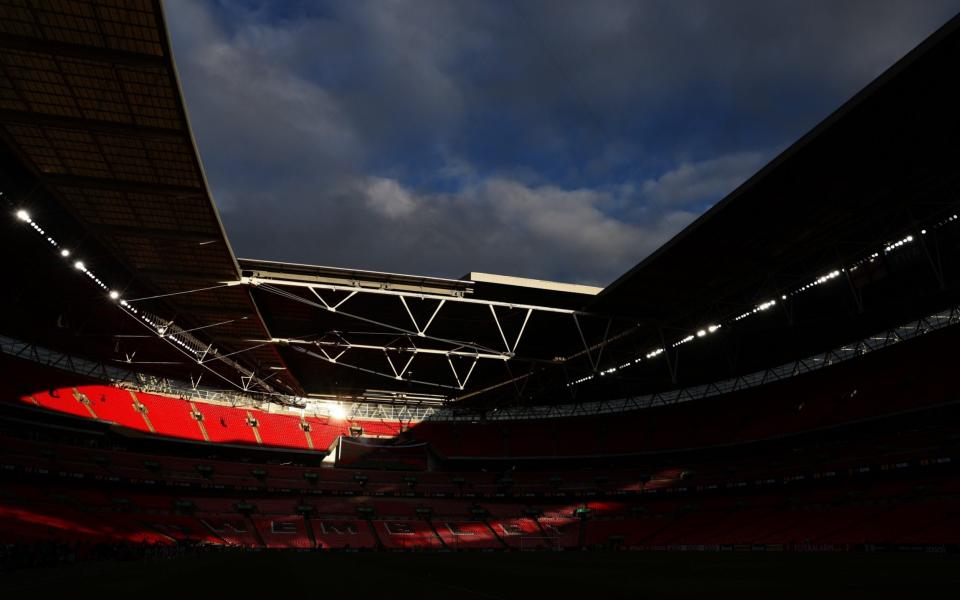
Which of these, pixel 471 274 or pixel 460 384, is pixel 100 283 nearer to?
pixel 471 274

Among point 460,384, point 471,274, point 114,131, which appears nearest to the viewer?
point 114,131

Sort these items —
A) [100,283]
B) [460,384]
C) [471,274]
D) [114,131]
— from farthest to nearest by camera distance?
[460,384]
[471,274]
[100,283]
[114,131]

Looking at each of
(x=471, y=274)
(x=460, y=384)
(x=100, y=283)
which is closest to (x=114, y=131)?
(x=100, y=283)

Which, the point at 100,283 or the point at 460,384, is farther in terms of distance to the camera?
the point at 460,384

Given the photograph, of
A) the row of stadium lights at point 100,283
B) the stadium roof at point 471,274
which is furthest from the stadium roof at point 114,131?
the row of stadium lights at point 100,283

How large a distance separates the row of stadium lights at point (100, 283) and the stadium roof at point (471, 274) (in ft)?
1.52

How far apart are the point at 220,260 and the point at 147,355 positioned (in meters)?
25.1

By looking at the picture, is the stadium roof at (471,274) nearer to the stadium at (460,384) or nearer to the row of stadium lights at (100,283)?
the stadium at (460,384)

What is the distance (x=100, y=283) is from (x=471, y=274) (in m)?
19.4

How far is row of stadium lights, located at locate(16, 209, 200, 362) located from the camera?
949 inches

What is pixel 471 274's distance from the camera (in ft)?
100.0

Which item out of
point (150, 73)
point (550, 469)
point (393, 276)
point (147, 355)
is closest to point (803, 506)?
point (550, 469)

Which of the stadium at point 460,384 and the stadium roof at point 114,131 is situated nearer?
the stadium roof at point 114,131

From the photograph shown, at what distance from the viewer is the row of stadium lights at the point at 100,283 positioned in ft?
79.1
